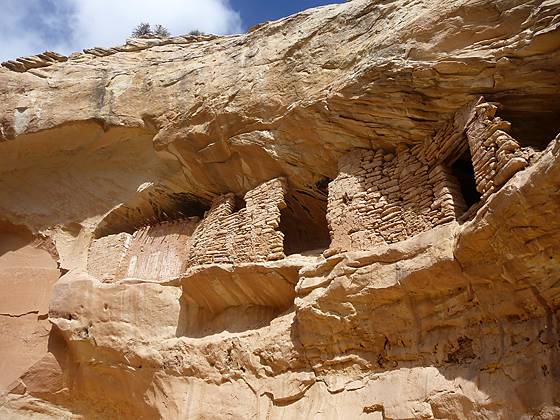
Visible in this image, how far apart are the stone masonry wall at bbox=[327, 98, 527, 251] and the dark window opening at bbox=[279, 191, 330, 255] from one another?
134 cm

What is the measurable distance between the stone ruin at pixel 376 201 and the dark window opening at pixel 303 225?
0.64 metres

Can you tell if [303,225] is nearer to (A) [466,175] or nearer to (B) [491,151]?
(A) [466,175]

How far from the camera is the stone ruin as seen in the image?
5.34 metres

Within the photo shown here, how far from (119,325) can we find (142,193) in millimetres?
2572

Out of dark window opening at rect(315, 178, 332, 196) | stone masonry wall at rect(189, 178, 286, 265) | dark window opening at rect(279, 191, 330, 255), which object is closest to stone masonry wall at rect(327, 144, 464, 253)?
dark window opening at rect(315, 178, 332, 196)

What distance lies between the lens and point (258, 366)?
6133 millimetres

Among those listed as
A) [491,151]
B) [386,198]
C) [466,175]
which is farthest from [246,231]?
[491,151]

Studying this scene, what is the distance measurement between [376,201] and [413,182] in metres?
0.49

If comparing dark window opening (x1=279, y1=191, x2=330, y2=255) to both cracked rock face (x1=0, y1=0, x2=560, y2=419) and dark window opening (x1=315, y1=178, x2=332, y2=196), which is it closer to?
cracked rock face (x1=0, y1=0, x2=560, y2=419)

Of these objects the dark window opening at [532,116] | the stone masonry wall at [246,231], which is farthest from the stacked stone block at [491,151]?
the stone masonry wall at [246,231]

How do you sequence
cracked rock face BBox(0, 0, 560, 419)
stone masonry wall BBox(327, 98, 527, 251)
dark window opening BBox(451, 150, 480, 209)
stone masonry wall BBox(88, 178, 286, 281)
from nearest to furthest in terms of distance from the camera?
1. cracked rock face BBox(0, 0, 560, 419)
2. stone masonry wall BBox(327, 98, 527, 251)
3. dark window opening BBox(451, 150, 480, 209)
4. stone masonry wall BBox(88, 178, 286, 281)

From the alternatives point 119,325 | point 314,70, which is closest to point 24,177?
point 119,325

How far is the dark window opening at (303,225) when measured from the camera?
26.7 feet

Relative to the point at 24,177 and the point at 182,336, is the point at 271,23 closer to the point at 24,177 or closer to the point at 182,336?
the point at 182,336
